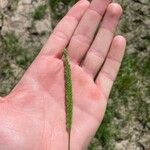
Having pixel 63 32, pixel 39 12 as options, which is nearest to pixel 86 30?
pixel 63 32

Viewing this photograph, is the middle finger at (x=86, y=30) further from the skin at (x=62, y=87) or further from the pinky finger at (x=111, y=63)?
the pinky finger at (x=111, y=63)

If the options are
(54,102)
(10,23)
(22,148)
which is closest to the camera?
(22,148)

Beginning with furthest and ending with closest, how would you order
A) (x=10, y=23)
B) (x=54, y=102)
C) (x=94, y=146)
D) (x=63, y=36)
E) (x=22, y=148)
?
(x=10, y=23), (x=94, y=146), (x=63, y=36), (x=54, y=102), (x=22, y=148)

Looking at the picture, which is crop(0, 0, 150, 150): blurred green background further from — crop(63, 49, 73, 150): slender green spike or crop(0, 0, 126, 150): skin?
crop(63, 49, 73, 150): slender green spike

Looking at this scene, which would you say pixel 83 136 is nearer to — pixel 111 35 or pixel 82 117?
pixel 82 117

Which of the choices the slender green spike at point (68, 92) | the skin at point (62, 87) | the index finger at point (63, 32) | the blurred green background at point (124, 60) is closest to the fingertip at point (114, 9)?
the skin at point (62, 87)

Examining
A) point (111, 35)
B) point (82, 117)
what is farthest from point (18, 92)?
point (111, 35)
